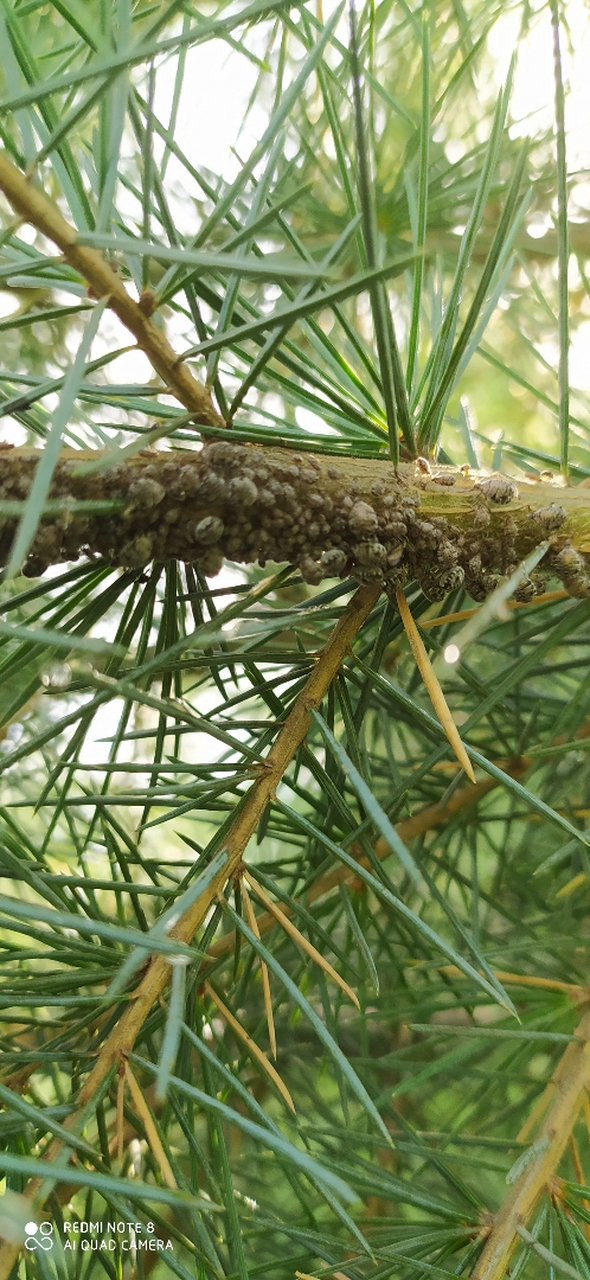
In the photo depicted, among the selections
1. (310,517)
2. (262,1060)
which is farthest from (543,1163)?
(310,517)

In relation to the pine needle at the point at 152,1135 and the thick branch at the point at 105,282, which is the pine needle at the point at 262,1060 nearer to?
the pine needle at the point at 152,1135

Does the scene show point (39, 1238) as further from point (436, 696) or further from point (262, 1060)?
point (436, 696)

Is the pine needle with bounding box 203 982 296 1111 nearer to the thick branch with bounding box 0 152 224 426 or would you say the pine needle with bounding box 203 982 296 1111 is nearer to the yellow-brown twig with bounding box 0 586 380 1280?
the yellow-brown twig with bounding box 0 586 380 1280

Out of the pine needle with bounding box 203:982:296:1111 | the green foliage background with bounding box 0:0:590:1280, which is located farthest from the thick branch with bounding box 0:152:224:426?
the pine needle with bounding box 203:982:296:1111

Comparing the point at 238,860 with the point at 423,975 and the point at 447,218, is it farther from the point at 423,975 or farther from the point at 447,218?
the point at 447,218

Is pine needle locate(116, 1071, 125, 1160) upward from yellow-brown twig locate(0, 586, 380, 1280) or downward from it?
downward

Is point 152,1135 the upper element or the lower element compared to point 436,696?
lower

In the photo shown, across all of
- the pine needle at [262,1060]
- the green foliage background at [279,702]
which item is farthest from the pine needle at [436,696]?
the pine needle at [262,1060]

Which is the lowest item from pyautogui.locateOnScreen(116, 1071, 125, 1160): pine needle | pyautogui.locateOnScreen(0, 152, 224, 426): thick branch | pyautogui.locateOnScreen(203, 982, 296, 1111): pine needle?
pyautogui.locateOnScreen(116, 1071, 125, 1160): pine needle
